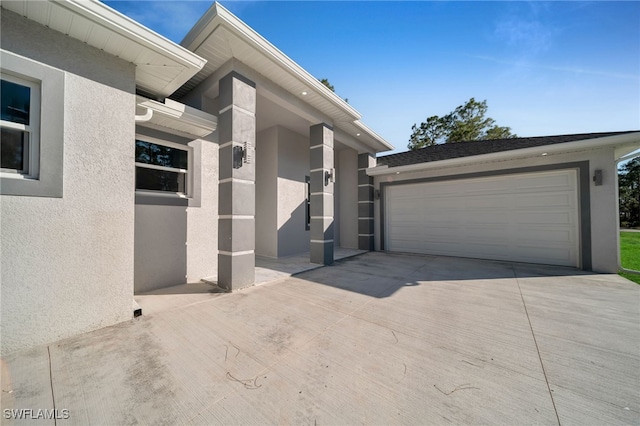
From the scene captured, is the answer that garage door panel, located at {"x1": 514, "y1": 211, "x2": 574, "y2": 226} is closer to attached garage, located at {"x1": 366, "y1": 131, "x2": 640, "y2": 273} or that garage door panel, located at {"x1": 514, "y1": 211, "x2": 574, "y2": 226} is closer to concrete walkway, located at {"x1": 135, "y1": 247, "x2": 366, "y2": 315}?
attached garage, located at {"x1": 366, "y1": 131, "x2": 640, "y2": 273}

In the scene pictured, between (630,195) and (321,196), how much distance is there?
35.7 m

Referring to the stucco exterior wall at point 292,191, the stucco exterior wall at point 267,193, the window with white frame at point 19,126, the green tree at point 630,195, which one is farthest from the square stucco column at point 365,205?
the green tree at point 630,195

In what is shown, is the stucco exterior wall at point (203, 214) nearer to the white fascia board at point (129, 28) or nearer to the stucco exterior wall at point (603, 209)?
the white fascia board at point (129, 28)

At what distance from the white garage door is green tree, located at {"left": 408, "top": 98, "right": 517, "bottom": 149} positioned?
16543 millimetres

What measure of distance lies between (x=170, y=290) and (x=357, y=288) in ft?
12.1

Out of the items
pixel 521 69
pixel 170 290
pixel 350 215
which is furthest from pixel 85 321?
pixel 521 69

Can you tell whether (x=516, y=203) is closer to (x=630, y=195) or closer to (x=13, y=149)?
(x=13, y=149)

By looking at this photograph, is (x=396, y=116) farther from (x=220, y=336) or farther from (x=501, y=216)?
(x=220, y=336)

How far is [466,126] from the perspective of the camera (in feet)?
69.8

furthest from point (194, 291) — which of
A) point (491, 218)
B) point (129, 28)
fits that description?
point (491, 218)

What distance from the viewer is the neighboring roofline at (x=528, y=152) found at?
17.4ft

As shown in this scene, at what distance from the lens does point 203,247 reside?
523 centimetres

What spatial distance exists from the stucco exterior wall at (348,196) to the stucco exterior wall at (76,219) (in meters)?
8.16

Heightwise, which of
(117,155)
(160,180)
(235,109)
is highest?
(235,109)
